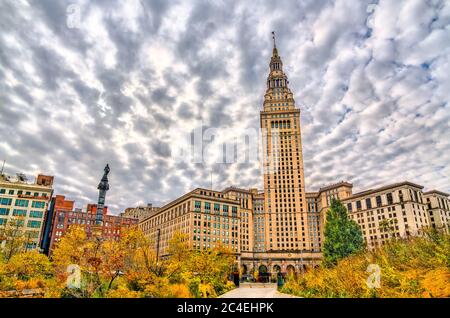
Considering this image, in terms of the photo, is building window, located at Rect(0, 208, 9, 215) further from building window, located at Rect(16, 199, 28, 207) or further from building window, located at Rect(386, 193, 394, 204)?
building window, located at Rect(386, 193, 394, 204)

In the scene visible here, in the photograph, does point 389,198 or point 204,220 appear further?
point 389,198

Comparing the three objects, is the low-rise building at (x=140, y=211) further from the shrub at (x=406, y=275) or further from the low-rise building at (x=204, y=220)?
the shrub at (x=406, y=275)

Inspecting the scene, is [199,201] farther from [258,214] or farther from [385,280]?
[385,280]

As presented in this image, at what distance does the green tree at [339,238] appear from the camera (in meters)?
41.6

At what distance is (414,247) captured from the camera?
46.5 ft

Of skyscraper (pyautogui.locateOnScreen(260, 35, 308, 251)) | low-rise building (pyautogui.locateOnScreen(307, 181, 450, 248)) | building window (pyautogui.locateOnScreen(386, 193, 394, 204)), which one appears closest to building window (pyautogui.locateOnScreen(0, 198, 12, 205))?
skyscraper (pyautogui.locateOnScreen(260, 35, 308, 251))

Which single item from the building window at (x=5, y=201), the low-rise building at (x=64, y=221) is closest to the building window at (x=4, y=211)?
the building window at (x=5, y=201)

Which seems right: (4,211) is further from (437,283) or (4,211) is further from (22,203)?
(437,283)

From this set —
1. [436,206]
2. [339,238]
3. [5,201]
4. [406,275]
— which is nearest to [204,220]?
[339,238]

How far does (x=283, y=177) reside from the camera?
107875 millimetres

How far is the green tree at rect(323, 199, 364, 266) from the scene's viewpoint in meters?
41.6

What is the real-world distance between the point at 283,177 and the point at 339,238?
65192 mm
